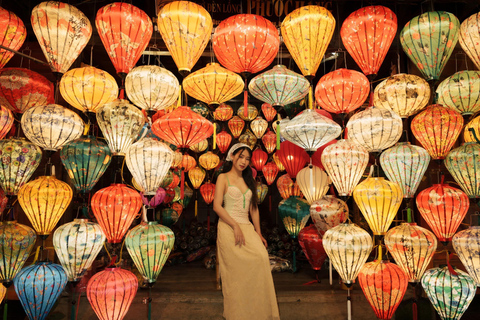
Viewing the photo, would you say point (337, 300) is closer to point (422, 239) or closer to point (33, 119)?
point (422, 239)

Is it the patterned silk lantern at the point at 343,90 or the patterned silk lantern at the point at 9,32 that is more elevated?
the patterned silk lantern at the point at 9,32

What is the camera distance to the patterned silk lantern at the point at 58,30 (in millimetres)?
2174

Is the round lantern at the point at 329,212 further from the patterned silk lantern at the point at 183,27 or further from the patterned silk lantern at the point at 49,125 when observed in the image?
the patterned silk lantern at the point at 49,125

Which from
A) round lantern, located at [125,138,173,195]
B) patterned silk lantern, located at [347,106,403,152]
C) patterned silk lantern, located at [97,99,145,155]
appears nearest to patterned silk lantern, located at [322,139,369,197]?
patterned silk lantern, located at [347,106,403,152]

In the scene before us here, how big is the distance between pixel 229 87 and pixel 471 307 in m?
4.50

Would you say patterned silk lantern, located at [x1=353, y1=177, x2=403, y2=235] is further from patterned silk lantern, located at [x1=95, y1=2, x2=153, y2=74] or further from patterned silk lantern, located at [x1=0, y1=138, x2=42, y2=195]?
patterned silk lantern, located at [x1=0, y1=138, x2=42, y2=195]

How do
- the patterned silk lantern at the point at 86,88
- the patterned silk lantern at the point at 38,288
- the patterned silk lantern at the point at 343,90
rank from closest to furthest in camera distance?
1. the patterned silk lantern at the point at 38,288
2. the patterned silk lantern at the point at 86,88
3. the patterned silk lantern at the point at 343,90

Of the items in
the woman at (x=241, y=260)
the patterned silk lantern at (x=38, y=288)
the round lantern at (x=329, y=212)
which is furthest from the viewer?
the round lantern at (x=329, y=212)

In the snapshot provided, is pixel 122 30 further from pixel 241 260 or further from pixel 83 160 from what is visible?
pixel 241 260

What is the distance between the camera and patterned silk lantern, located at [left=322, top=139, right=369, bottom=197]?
8.02 feet

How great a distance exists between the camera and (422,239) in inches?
94.2

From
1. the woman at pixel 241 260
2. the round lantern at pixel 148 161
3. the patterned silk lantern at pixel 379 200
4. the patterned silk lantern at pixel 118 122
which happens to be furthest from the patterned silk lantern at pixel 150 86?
the patterned silk lantern at pixel 379 200

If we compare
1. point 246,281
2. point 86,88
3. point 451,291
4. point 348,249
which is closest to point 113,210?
point 86,88

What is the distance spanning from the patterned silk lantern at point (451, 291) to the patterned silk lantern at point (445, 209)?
0.27 metres
